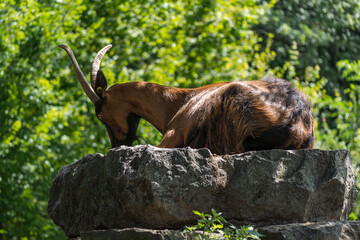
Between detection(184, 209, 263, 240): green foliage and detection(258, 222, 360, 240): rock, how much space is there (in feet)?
0.32

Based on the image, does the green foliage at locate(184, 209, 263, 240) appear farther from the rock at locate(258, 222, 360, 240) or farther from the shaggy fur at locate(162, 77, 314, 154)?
the shaggy fur at locate(162, 77, 314, 154)

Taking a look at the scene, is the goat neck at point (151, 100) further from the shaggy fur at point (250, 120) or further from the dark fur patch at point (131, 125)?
the shaggy fur at point (250, 120)

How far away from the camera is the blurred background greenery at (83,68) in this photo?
9922 mm

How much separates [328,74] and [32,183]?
30.6 ft

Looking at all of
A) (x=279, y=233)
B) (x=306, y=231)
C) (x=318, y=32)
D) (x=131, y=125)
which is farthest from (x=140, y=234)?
(x=318, y=32)

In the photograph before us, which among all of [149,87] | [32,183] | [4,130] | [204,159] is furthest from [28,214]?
[204,159]

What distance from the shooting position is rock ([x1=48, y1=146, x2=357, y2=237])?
4070 mm

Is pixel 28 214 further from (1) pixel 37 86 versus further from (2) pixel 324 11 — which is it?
(2) pixel 324 11

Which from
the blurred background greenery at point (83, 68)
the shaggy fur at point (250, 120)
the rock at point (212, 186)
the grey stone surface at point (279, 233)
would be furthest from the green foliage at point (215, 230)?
the blurred background greenery at point (83, 68)

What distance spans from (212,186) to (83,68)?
25.0 feet

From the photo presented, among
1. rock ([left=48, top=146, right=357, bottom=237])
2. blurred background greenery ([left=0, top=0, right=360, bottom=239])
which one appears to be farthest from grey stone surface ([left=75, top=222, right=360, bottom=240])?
blurred background greenery ([left=0, top=0, right=360, bottom=239])

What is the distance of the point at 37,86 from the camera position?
10164mm

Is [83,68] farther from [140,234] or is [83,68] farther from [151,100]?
[140,234]

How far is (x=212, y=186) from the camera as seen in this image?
4.11 meters
